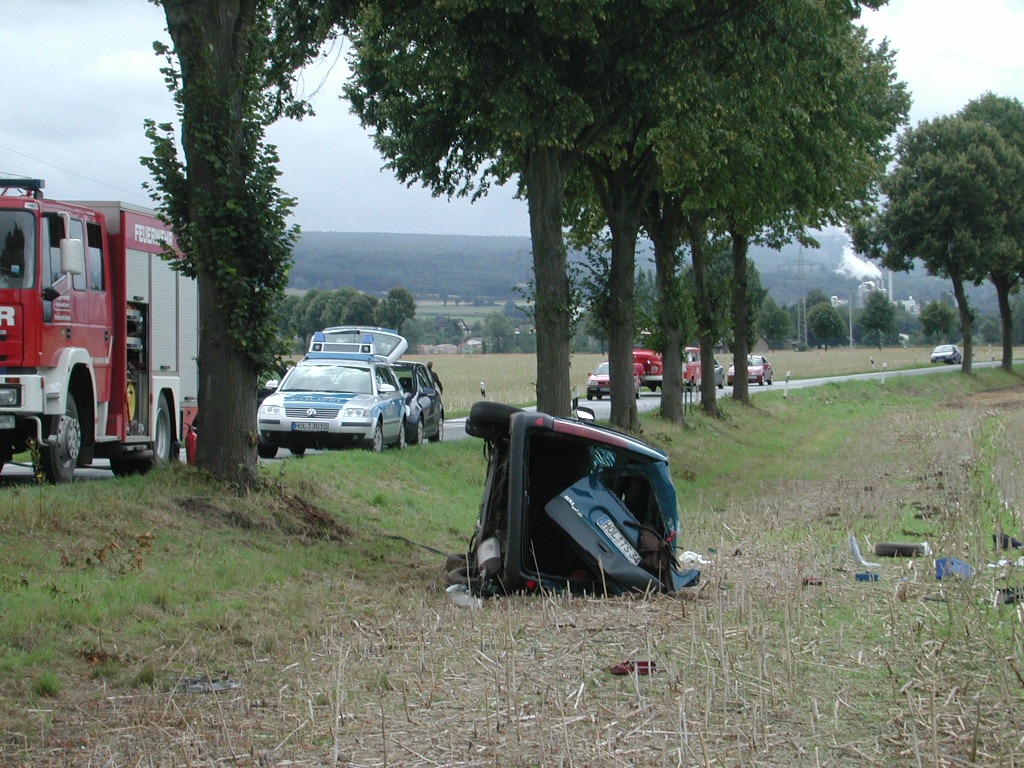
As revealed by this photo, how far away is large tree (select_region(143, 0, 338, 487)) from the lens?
12844 millimetres

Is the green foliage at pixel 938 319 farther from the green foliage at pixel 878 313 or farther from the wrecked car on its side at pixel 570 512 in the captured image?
the wrecked car on its side at pixel 570 512

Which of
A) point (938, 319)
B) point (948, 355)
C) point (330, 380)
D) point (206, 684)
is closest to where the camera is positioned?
point (206, 684)

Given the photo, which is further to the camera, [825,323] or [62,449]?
[825,323]

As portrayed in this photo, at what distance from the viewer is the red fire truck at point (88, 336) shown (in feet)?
42.6

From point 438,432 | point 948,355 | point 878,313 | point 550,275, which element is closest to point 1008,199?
point 948,355

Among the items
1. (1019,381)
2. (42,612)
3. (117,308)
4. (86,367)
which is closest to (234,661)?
(42,612)

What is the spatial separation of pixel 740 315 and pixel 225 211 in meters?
30.4

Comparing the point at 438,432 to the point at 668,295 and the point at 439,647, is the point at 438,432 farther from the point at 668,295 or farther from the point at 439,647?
the point at 439,647

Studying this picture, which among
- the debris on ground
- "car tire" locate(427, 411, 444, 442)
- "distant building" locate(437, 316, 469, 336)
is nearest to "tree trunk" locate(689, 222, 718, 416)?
"car tire" locate(427, 411, 444, 442)

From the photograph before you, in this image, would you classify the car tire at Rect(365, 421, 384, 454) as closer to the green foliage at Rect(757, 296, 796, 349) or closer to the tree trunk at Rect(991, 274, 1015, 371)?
the tree trunk at Rect(991, 274, 1015, 371)

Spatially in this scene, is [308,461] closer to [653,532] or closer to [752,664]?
[653,532]

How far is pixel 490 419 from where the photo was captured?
10000 millimetres

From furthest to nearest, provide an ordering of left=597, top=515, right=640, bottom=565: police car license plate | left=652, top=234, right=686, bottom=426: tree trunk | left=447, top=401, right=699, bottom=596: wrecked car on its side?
1. left=652, top=234, right=686, bottom=426: tree trunk
2. left=597, top=515, right=640, bottom=565: police car license plate
3. left=447, top=401, right=699, bottom=596: wrecked car on its side

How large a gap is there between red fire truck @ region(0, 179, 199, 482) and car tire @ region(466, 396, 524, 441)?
488 centimetres
